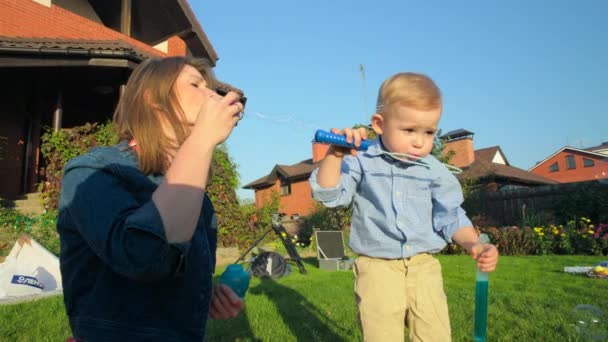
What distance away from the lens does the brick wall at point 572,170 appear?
4368 cm

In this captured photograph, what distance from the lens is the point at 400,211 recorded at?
2127mm

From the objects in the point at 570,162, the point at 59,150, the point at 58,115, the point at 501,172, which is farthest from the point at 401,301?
the point at 570,162

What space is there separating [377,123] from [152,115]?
4.03 ft

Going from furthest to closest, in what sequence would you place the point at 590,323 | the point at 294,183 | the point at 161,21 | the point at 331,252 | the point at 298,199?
the point at 294,183 < the point at 298,199 < the point at 161,21 < the point at 331,252 < the point at 590,323

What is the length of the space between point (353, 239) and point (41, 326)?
8.39 feet

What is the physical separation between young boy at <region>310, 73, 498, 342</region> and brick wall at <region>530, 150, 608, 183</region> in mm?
49471

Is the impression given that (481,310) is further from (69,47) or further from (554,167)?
(554,167)

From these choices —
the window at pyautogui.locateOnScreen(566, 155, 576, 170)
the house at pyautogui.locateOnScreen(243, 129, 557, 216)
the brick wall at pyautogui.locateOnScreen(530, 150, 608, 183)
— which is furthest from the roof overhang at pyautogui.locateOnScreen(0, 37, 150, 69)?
the window at pyautogui.locateOnScreen(566, 155, 576, 170)

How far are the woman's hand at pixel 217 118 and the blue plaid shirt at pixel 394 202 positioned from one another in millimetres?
995

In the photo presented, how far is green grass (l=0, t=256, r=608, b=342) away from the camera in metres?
3.17

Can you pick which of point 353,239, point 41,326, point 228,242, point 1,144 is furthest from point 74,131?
point 353,239

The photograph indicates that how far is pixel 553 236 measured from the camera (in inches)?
405

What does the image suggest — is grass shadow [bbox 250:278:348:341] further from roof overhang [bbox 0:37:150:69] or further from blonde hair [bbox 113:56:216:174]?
roof overhang [bbox 0:37:150:69]

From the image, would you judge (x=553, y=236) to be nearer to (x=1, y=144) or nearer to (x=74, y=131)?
(x=74, y=131)
